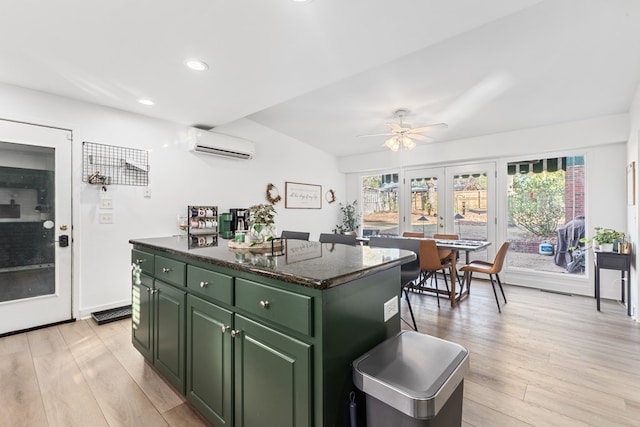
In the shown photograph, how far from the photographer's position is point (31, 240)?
118 inches

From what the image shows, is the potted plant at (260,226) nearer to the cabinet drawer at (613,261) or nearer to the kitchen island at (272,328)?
the kitchen island at (272,328)

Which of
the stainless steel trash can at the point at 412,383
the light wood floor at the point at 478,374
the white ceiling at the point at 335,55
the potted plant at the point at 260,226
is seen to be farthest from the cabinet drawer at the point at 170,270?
the white ceiling at the point at 335,55

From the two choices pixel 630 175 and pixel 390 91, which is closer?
pixel 630 175

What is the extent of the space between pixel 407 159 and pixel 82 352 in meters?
5.28

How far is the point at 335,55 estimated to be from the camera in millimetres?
2361

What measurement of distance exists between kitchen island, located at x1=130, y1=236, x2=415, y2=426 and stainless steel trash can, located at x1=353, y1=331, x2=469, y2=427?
A: 0.09 meters

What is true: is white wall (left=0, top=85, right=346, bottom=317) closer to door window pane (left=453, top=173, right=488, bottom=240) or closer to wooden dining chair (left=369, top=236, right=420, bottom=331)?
wooden dining chair (left=369, top=236, right=420, bottom=331)

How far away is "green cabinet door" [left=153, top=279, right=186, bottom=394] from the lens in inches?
70.4

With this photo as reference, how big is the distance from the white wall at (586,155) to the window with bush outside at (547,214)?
117 mm

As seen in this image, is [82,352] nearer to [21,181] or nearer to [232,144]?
[21,181]

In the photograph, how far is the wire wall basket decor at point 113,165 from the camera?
3.29 m

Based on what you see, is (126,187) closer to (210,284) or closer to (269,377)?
(210,284)

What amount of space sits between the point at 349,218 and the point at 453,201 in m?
2.16

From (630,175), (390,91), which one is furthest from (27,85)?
(630,175)
